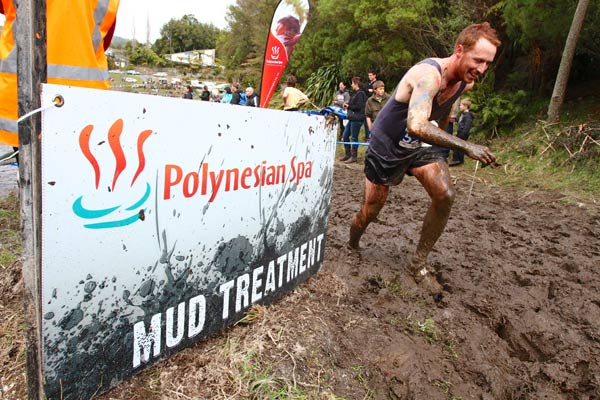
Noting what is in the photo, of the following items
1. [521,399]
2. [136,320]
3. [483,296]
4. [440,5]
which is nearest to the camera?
[136,320]

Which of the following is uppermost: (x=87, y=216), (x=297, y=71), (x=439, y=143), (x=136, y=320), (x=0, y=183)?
(x=297, y=71)

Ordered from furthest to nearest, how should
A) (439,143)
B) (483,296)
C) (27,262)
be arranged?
(483,296), (439,143), (27,262)

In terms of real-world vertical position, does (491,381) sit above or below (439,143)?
below

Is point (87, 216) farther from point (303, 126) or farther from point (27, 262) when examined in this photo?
point (303, 126)

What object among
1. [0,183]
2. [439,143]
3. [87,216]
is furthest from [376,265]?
[0,183]

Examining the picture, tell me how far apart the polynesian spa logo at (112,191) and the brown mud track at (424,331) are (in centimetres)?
65

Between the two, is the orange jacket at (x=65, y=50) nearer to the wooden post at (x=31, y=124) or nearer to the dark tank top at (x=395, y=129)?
the wooden post at (x=31, y=124)

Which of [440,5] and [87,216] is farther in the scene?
[440,5]

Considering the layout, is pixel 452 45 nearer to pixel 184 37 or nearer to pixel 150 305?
pixel 150 305

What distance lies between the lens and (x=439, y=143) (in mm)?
2254

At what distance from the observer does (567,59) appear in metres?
7.93

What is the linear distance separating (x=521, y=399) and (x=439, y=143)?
131 cm

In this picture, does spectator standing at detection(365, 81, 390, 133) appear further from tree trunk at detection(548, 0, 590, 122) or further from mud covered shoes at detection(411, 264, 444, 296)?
mud covered shoes at detection(411, 264, 444, 296)

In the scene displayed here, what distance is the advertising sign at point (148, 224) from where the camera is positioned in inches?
47.1
